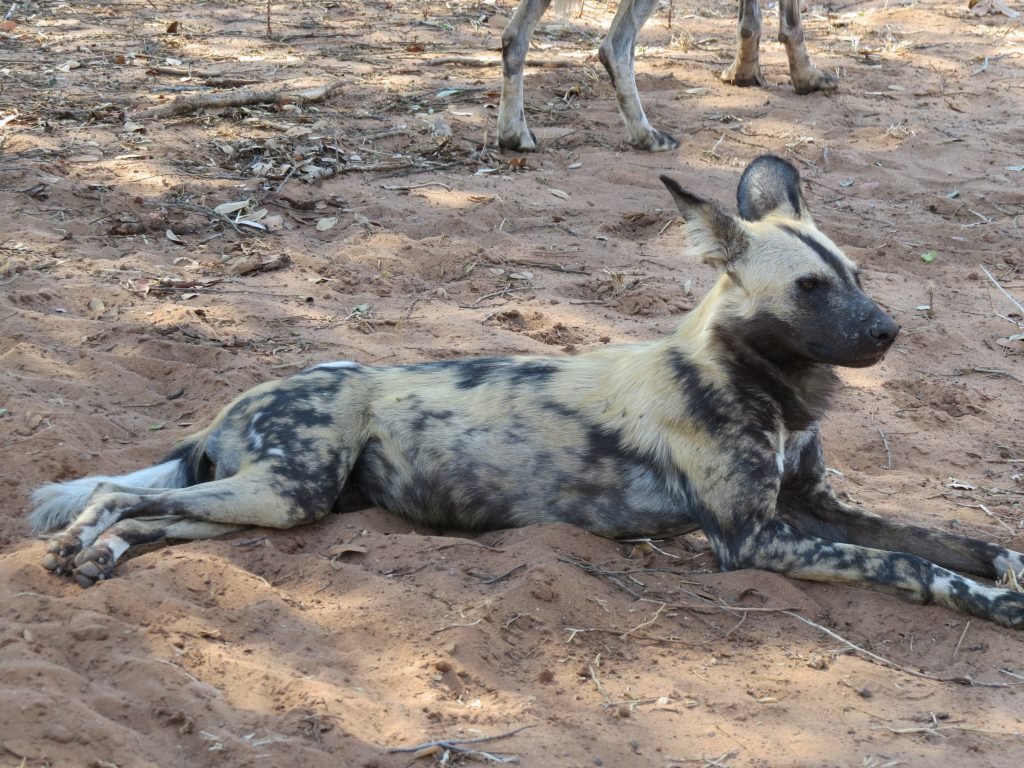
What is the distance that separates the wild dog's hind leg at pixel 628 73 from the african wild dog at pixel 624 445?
3419mm

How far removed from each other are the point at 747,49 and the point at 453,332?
3930 millimetres

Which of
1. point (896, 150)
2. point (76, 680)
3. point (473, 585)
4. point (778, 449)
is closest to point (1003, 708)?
point (778, 449)

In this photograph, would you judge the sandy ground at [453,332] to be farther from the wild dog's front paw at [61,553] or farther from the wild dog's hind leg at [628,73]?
the wild dog's hind leg at [628,73]

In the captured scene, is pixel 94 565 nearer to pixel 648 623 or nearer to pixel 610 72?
pixel 648 623

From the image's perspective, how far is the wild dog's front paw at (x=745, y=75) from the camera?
7848mm

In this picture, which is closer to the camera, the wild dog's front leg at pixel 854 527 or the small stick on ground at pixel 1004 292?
the wild dog's front leg at pixel 854 527

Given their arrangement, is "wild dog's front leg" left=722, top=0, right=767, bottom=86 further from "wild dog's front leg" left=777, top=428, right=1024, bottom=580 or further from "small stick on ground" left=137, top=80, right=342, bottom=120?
"wild dog's front leg" left=777, top=428, right=1024, bottom=580

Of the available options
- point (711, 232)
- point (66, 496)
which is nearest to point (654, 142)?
point (711, 232)

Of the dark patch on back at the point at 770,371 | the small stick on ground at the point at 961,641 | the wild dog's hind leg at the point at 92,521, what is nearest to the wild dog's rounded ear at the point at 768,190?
the dark patch on back at the point at 770,371

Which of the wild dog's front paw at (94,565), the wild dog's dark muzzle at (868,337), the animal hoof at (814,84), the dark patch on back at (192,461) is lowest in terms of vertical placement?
the dark patch on back at (192,461)

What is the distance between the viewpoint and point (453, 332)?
15.5 ft

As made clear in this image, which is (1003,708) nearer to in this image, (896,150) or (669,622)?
(669,622)

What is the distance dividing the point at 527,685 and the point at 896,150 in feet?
17.6

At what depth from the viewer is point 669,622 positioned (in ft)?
9.63
